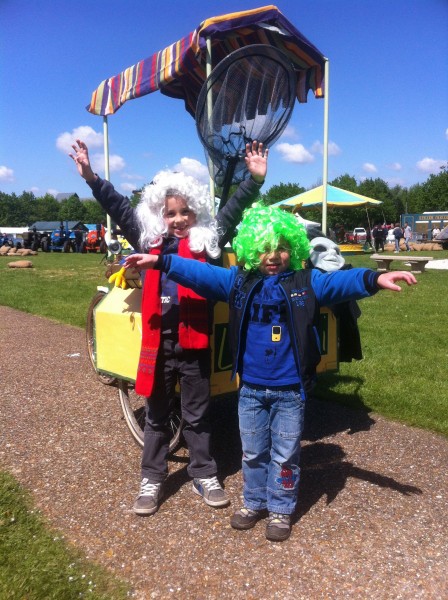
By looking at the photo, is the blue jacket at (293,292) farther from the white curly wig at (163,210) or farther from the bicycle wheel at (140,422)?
the bicycle wheel at (140,422)

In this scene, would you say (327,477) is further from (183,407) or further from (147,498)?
(147,498)

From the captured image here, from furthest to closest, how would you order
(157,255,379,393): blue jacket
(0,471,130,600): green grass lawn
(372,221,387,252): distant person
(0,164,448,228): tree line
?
(0,164,448,228): tree line
(372,221,387,252): distant person
(157,255,379,393): blue jacket
(0,471,130,600): green grass lawn

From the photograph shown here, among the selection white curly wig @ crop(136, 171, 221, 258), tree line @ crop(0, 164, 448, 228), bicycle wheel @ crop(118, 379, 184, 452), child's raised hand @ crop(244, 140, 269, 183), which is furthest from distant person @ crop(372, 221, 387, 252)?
white curly wig @ crop(136, 171, 221, 258)

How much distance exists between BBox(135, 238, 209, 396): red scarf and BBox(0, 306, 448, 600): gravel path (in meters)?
0.71

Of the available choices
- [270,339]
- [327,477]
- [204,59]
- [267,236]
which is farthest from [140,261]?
[204,59]

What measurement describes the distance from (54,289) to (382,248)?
2280 cm

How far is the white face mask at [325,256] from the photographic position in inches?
135

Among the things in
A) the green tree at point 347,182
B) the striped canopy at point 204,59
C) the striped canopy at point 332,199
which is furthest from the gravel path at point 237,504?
the green tree at point 347,182

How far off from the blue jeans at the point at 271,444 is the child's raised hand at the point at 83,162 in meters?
1.44

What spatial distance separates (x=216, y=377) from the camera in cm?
318

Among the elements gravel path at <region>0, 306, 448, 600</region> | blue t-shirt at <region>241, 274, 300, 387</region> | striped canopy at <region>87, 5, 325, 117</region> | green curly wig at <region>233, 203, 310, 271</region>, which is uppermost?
striped canopy at <region>87, 5, 325, 117</region>

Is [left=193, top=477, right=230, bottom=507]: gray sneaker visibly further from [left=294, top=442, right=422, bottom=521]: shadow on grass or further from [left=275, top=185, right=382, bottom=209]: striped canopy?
[left=275, top=185, right=382, bottom=209]: striped canopy

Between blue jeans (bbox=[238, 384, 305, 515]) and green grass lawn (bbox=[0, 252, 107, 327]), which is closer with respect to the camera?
blue jeans (bbox=[238, 384, 305, 515])

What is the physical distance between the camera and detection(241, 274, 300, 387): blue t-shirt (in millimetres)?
2605
